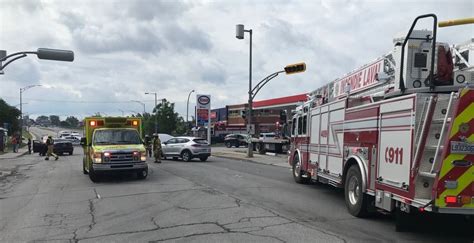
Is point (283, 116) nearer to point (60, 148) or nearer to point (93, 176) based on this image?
point (93, 176)

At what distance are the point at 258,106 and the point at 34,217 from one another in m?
62.7

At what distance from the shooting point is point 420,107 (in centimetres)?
717

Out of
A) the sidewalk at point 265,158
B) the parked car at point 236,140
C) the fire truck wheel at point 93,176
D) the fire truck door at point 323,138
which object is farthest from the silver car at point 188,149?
the parked car at point 236,140

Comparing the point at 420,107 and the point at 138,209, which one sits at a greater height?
the point at 420,107

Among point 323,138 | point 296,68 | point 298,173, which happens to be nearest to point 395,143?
point 323,138

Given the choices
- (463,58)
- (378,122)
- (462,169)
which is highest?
(463,58)

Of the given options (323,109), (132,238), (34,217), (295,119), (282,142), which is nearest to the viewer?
(132,238)

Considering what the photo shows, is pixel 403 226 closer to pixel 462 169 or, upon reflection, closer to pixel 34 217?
pixel 462 169

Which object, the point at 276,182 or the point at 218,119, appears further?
the point at 218,119

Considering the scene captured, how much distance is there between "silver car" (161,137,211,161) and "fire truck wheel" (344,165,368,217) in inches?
743

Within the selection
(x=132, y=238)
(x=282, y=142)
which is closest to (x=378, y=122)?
(x=132, y=238)

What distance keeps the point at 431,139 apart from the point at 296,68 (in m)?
19.9

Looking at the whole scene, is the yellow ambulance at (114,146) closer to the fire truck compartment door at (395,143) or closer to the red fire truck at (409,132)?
the red fire truck at (409,132)

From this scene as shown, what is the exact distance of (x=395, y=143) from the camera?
7.81m
